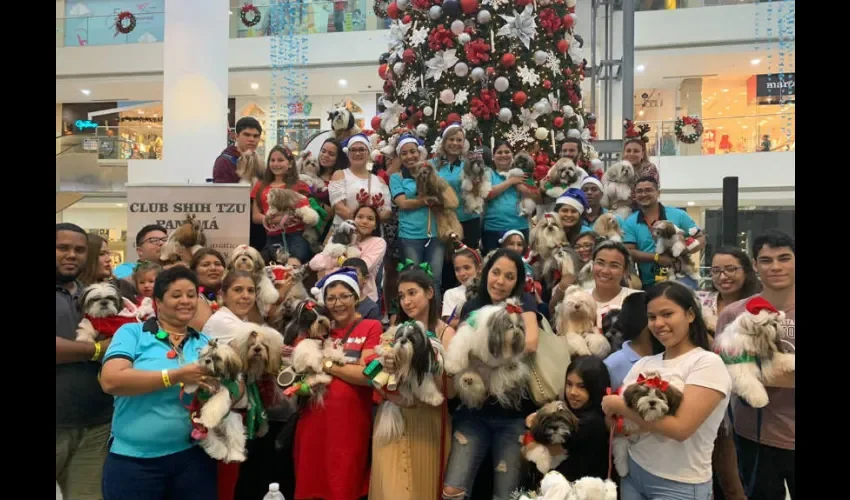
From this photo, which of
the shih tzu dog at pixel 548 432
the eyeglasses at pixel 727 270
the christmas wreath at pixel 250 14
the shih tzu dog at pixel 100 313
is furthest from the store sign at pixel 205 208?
the christmas wreath at pixel 250 14

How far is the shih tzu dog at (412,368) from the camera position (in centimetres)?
323

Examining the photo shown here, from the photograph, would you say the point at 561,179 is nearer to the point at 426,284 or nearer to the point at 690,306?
the point at 426,284

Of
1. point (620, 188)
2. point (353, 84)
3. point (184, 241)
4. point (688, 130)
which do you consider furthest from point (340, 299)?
point (353, 84)

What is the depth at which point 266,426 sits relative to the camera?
11.5 ft

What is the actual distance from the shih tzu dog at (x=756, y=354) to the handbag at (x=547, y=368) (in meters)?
0.77

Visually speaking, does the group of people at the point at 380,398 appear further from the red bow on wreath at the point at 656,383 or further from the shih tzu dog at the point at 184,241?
the shih tzu dog at the point at 184,241

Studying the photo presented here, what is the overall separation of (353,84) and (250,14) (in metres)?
3.08

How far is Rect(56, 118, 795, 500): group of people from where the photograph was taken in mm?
2883

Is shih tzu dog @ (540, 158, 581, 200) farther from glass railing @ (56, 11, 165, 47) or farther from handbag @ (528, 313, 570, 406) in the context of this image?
glass railing @ (56, 11, 165, 47)

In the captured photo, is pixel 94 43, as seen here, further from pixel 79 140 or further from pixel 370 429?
pixel 370 429

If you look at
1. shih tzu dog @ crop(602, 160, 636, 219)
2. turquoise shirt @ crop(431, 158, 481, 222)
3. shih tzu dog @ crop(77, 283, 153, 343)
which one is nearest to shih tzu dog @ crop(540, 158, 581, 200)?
shih tzu dog @ crop(602, 160, 636, 219)

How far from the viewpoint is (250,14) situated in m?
15.8
